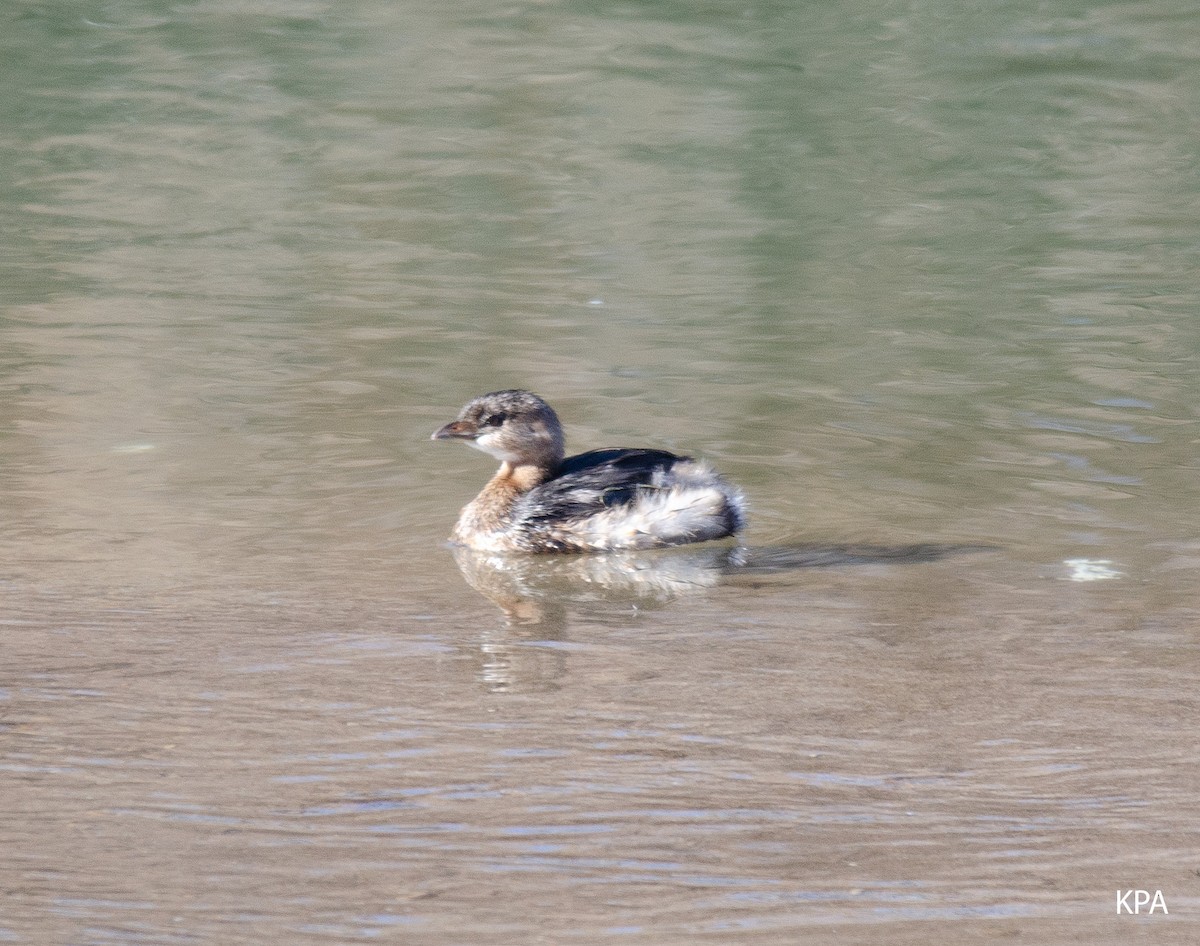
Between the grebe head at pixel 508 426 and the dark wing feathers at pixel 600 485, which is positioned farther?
the grebe head at pixel 508 426

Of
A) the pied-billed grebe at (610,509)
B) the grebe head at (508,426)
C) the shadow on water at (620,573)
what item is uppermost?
the grebe head at (508,426)

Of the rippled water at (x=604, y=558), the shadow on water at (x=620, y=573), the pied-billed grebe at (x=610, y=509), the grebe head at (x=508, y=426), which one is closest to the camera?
the rippled water at (x=604, y=558)

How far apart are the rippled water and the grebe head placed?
0.42 m

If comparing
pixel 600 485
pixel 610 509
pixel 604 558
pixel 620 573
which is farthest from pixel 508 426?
pixel 620 573

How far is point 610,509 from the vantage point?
8.31m

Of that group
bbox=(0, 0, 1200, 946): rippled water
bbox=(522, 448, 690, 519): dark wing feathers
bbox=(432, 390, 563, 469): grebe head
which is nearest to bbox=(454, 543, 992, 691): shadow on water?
bbox=(0, 0, 1200, 946): rippled water

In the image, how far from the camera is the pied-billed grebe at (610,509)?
8211 mm

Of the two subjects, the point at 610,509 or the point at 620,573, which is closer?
the point at 620,573

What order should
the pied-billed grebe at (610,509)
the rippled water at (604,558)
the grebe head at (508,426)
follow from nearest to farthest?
the rippled water at (604,558), the pied-billed grebe at (610,509), the grebe head at (508,426)

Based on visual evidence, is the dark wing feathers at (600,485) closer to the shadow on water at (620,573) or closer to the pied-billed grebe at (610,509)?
the pied-billed grebe at (610,509)

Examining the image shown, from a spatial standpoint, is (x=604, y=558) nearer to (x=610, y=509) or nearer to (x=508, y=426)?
(x=610, y=509)

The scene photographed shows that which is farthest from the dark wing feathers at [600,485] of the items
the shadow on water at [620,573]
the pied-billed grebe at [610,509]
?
the shadow on water at [620,573]

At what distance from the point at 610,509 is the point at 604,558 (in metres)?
0.21

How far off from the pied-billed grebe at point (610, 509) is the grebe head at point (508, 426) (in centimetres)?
16
